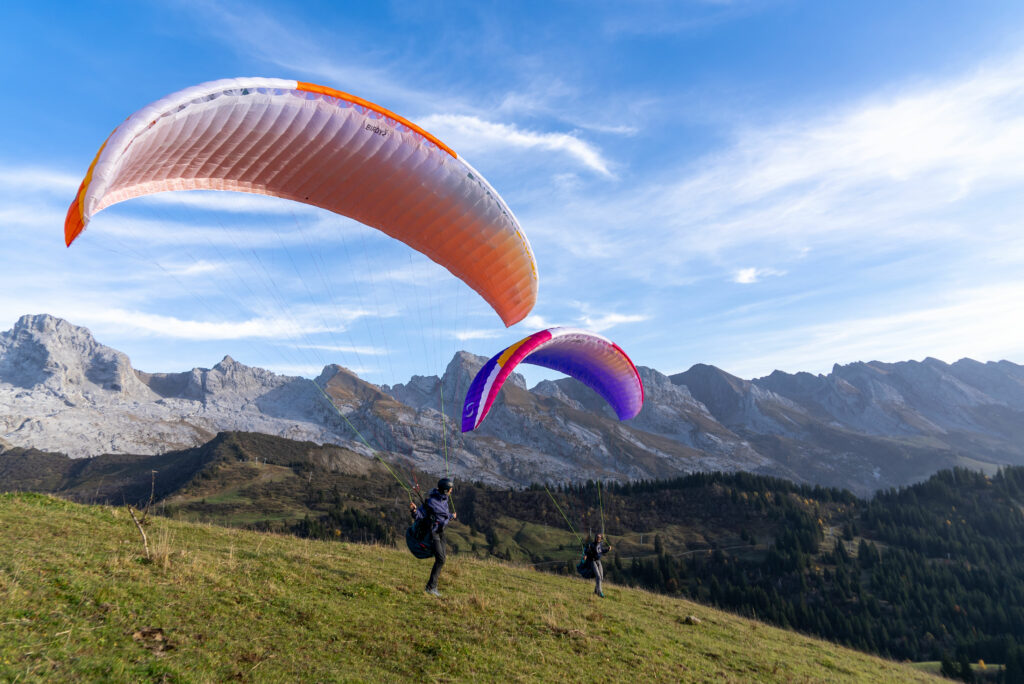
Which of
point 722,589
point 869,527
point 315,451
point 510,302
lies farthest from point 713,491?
Answer: point 510,302

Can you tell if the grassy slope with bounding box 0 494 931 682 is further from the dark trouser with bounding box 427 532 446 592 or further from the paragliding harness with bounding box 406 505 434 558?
the paragliding harness with bounding box 406 505 434 558

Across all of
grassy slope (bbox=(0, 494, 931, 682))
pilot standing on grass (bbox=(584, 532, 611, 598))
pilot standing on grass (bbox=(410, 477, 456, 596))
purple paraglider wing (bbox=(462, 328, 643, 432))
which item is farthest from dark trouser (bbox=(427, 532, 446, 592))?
pilot standing on grass (bbox=(584, 532, 611, 598))

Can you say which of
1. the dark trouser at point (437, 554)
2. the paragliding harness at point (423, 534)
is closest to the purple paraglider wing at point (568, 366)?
the dark trouser at point (437, 554)

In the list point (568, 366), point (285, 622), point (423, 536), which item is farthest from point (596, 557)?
point (285, 622)

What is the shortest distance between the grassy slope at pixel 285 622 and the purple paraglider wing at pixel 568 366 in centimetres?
557

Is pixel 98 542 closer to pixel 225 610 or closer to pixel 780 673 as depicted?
pixel 225 610

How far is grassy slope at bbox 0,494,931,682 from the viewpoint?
20.0ft

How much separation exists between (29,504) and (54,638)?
8.96 meters

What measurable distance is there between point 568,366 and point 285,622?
1572cm

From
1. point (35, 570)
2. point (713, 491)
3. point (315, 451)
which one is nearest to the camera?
point (35, 570)

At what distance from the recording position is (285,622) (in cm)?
782

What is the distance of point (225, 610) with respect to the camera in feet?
25.4

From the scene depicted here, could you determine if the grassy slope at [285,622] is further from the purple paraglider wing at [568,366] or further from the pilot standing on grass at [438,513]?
the purple paraglider wing at [568,366]

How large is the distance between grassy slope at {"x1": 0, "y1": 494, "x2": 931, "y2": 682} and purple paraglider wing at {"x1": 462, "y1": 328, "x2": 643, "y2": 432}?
5.57 metres
